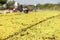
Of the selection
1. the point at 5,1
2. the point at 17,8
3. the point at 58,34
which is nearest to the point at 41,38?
the point at 58,34

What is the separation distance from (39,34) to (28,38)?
3.65ft

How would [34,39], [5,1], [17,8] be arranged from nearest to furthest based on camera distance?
[34,39] → [17,8] → [5,1]

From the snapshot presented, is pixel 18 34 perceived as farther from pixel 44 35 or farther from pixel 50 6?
pixel 50 6

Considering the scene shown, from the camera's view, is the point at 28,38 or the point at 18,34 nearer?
the point at 28,38

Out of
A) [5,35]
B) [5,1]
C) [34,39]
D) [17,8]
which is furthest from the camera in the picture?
[5,1]

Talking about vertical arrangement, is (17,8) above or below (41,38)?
below

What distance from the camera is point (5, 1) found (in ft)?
148

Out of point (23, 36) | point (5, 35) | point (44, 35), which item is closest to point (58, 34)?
point (44, 35)

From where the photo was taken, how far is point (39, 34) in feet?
34.9

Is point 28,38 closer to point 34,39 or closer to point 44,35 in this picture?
point 34,39

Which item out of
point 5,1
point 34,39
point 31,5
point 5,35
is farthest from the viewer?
point 5,1

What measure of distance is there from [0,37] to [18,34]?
4.23ft

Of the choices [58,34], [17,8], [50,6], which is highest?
[58,34]

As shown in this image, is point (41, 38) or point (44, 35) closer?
point (41, 38)
